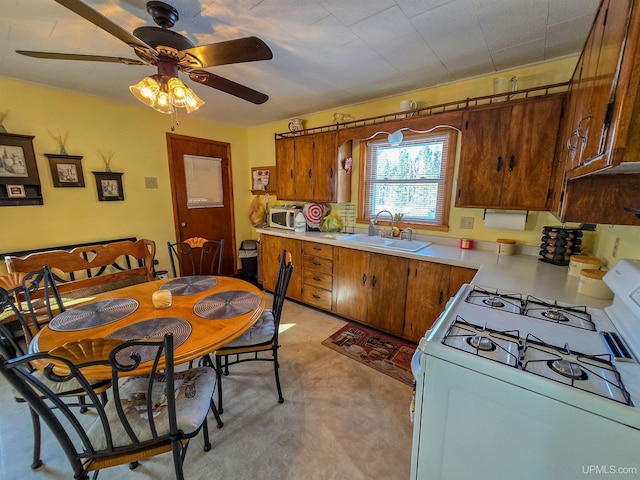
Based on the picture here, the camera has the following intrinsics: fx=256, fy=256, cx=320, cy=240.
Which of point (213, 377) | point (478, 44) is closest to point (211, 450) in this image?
point (213, 377)

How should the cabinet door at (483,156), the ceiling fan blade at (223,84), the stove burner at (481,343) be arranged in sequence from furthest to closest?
the cabinet door at (483,156), the ceiling fan blade at (223,84), the stove burner at (481,343)

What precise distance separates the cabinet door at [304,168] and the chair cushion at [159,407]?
2296mm

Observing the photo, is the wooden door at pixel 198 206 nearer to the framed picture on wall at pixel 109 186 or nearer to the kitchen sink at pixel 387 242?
the framed picture on wall at pixel 109 186

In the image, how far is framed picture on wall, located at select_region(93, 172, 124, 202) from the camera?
2820 mm

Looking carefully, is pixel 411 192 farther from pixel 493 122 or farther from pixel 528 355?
pixel 528 355

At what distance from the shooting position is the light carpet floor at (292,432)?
1340 mm

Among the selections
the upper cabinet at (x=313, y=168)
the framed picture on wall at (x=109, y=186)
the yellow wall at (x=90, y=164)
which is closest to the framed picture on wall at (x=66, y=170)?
the yellow wall at (x=90, y=164)

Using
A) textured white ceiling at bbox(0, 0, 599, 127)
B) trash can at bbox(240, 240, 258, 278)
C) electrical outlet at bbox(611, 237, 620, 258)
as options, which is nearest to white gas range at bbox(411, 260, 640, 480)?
electrical outlet at bbox(611, 237, 620, 258)

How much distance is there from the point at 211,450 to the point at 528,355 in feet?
5.41

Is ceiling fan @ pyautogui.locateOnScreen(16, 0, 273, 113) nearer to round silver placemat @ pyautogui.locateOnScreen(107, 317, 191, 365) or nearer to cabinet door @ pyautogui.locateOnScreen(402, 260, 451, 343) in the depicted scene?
round silver placemat @ pyautogui.locateOnScreen(107, 317, 191, 365)

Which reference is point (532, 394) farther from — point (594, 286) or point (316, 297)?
point (316, 297)

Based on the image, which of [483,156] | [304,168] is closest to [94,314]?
[304,168]

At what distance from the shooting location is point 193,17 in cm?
149

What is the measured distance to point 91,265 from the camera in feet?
7.71
